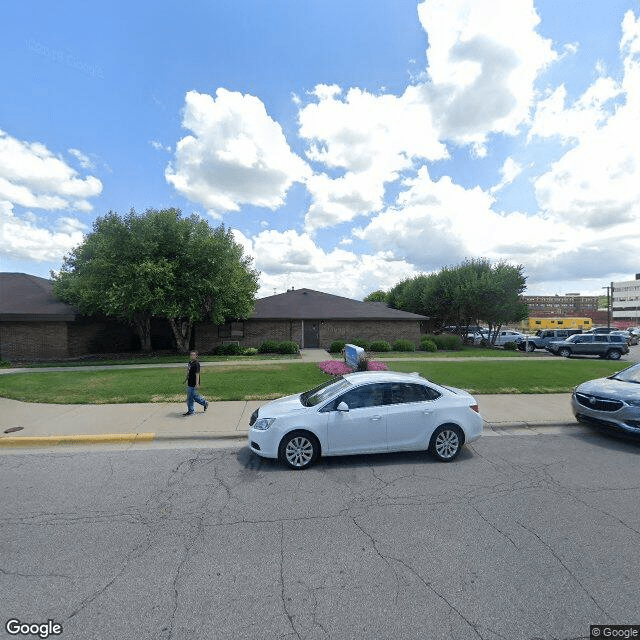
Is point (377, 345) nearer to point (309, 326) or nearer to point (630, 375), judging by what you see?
point (309, 326)

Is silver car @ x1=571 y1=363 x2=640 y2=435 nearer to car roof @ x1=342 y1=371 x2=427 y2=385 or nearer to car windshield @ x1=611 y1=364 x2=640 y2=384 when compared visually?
car windshield @ x1=611 y1=364 x2=640 y2=384

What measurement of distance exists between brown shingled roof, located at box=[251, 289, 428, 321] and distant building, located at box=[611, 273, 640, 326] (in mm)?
103662

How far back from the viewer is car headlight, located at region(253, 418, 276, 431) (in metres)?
5.39

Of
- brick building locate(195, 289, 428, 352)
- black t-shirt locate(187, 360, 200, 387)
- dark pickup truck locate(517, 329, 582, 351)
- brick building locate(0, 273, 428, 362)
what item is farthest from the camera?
dark pickup truck locate(517, 329, 582, 351)

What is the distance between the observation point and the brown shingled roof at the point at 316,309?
82.4ft

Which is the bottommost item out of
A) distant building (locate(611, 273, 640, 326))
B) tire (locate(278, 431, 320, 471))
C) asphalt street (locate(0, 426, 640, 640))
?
asphalt street (locate(0, 426, 640, 640))

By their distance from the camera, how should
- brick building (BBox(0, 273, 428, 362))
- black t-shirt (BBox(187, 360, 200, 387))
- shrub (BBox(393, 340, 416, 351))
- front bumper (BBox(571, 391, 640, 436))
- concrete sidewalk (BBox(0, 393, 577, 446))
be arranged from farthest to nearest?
shrub (BBox(393, 340, 416, 351)) < brick building (BBox(0, 273, 428, 362)) < black t-shirt (BBox(187, 360, 200, 387)) < concrete sidewalk (BBox(0, 393, 577, 446)) < front bumper (BBox(571, 391, 640, 436))

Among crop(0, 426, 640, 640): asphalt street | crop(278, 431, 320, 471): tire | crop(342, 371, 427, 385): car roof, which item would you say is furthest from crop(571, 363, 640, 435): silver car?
crop(278, 431, 320, 471): tire

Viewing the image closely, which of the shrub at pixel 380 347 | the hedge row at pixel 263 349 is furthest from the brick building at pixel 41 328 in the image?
the shrub at pixel 380 347

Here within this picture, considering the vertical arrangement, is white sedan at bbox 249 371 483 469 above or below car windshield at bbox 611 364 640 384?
below

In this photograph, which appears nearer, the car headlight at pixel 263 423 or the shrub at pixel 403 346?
the car headlight at pixel 263 423

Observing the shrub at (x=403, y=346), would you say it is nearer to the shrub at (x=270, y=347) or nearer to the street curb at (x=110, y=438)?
the shrub at (x=270, y=347)

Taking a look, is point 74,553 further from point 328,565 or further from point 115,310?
point 115,310

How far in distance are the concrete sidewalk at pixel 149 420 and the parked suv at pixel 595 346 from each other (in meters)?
17.4
